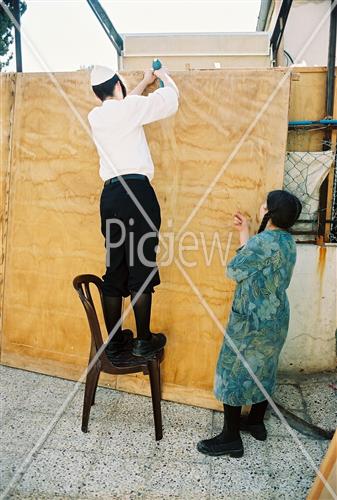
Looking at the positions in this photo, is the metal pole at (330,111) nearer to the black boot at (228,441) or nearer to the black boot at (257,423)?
the black boot at (257,423)

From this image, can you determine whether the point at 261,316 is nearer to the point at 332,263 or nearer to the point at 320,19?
the point at 332,263

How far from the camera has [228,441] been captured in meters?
2.73

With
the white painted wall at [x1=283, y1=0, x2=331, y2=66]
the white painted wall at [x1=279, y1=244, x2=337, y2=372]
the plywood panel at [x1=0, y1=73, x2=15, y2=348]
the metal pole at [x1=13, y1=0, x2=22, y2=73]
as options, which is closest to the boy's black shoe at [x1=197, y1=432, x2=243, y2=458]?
the white painted wall at [x1=279, y1=244, x2=337, y2=372]

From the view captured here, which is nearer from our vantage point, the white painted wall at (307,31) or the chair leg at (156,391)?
the chair leg at (156,391)

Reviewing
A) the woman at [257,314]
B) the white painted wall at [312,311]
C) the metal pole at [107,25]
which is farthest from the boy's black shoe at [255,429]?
the metal pole at [107,25]

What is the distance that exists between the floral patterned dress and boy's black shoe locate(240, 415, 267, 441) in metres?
0.30

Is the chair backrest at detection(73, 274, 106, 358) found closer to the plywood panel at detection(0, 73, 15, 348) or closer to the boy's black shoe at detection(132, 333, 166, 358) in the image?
the boy's black shoe at detection(132, 333, 166, 358)

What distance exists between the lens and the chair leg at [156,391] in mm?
2793

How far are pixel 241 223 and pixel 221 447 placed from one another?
1.44 meters

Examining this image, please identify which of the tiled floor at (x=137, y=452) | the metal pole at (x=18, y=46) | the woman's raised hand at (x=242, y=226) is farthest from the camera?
the metal pole at (x=18, y=46)

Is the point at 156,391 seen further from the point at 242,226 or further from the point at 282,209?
the point at 282,209

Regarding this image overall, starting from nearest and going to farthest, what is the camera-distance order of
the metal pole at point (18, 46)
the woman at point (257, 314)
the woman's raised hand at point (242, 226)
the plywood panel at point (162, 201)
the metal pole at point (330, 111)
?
the woman at point (257, 314) → the woman's raised hand at point (242, 226) → the plywood panel at point (162, 201) → the metal pole at point (330, 111) → the metal pole at point (18, 46)

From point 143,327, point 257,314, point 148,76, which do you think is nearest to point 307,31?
point 148,76

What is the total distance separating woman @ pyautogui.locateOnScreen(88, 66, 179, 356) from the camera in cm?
266
